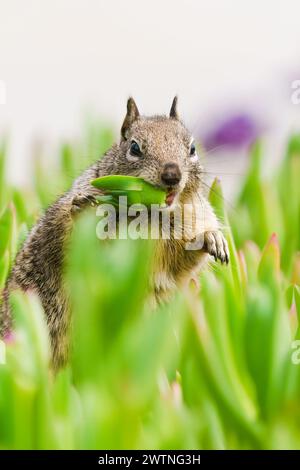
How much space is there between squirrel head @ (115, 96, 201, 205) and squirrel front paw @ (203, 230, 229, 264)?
0.13 meters

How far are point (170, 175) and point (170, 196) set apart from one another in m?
0.06

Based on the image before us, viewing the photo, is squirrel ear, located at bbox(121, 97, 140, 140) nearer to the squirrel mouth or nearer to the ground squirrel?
the ground squirrel

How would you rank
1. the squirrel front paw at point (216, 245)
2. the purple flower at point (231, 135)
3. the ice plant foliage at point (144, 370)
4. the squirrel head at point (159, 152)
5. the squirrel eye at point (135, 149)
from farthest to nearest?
the purple flower at point (231, 135) < the squirrel eye at point (135, 149) < the squirrel head at point (159, 152) < the squirrel front paw at point (216, 245) < the ice plant foliage at point (144, 370)

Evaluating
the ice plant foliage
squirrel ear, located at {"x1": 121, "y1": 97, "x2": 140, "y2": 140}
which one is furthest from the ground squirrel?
the ice plant foliage

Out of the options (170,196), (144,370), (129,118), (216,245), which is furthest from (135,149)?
(144,370)

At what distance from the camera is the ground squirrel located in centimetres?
216

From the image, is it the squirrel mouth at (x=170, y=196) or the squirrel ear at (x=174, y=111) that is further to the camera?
the squirrel ear at (x=174, y=111)

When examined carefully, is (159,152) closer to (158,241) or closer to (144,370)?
(158,241)

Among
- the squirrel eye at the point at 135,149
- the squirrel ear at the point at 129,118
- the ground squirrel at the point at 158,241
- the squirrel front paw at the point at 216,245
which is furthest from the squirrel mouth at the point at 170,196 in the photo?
the squirrel ear at the point at 129,118

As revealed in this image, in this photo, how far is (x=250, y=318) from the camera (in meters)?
1.08

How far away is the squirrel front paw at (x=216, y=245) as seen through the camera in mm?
2078

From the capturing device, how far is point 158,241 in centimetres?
221

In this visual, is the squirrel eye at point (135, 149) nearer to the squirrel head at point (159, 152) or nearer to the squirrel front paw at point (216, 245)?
the squirrel head at point (159, 152)

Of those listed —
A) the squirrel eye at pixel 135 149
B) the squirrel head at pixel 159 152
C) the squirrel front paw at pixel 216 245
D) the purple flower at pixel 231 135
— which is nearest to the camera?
the squirrel front paw at pixel 216 245
